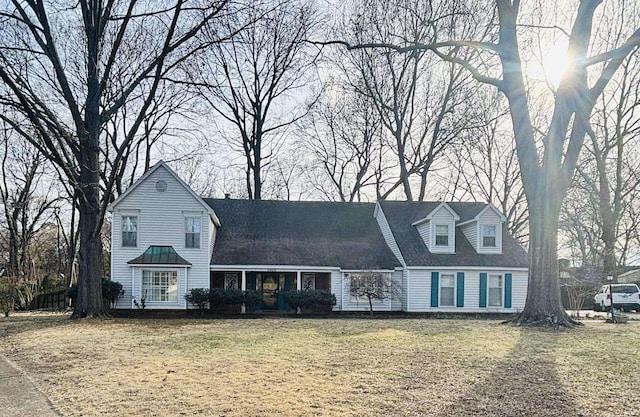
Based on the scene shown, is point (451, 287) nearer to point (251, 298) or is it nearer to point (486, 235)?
point (486, 235)

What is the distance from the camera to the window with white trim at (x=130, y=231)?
22781mm

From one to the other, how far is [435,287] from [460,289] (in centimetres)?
115

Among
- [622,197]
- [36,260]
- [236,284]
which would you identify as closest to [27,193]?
[36,260]

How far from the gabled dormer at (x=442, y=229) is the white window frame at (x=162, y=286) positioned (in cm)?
1142

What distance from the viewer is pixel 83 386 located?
734 centimetres

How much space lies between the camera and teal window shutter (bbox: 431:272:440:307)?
24078mm

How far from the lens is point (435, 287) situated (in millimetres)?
24125

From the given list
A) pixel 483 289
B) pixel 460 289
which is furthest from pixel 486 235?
pixel 460 289

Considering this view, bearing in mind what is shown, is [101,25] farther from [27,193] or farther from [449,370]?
[27,193]

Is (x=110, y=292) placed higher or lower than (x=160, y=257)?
lower

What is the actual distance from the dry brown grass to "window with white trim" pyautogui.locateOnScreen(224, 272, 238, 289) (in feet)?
33.3

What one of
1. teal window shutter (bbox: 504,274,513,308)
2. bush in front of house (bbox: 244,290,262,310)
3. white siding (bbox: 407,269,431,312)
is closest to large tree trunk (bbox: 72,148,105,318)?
bush in front of house (bbox: 244,290,262,310)

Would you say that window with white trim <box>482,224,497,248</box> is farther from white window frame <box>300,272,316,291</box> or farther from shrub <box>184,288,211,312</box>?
shrub <box>184,288,211,312</box>

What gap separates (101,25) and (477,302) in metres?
18.6
